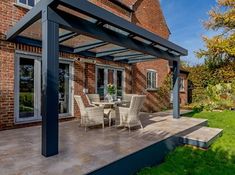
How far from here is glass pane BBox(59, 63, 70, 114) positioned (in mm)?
9672

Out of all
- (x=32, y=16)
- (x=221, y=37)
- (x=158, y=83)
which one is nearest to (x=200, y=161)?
(x=32, y=16)

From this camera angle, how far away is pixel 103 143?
5922 millimetres

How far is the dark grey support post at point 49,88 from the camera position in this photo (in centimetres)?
470

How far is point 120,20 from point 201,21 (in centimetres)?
1680

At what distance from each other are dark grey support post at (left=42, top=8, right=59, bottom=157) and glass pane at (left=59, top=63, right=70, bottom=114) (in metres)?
4.88

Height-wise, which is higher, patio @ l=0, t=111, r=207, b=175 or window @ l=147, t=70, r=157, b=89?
window @ l=147, t=70, r=157, b=89

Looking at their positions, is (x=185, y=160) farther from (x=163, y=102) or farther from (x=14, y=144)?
(x=163, y=102)

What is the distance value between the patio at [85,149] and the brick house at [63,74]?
0.96 metres

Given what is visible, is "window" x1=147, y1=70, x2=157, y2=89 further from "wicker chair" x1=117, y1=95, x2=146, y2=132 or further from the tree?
"wicker chair" x1=117, y1=95, x2=146, y2=132

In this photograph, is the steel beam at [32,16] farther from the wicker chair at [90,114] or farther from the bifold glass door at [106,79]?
the bifold glass door at [106,79]

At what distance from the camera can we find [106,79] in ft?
39.3

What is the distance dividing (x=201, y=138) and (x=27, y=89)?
→ 6494mm

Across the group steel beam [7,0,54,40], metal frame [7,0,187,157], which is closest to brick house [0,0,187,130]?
steel beam [7,0,54,40]

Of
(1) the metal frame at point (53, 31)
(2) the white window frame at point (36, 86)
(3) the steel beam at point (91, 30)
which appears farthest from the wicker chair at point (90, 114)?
(1) the metal frame at point (53, 31)
